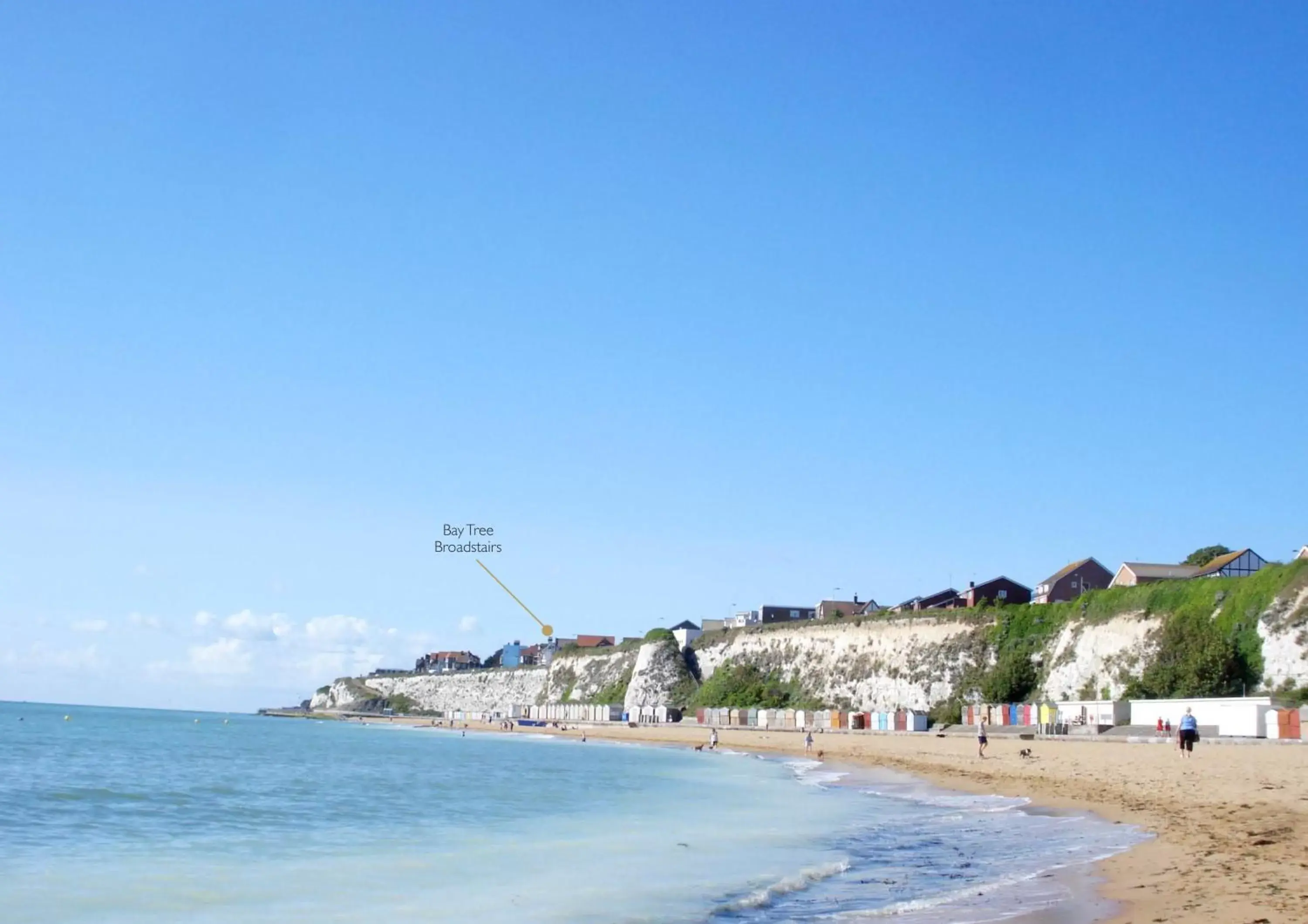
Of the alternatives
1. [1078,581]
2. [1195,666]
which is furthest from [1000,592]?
[1195,666]

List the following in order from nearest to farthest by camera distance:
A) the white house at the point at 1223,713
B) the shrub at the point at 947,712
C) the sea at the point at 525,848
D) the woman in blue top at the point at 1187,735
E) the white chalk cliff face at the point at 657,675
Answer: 1. the sea at the point at 525,848
2. the woman in blue top at the point at 1187,735
3. the white house at the point at 1223,713
4. the shrub at the point at 947,712
5. the white chalk cliff face at the point at 657,675

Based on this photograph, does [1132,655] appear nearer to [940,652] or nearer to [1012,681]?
[1012,681]

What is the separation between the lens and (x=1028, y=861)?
15516mm

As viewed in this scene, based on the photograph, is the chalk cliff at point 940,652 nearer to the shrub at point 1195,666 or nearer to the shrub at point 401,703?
the shrub at point 1195,666

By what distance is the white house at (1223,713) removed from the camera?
37531mm

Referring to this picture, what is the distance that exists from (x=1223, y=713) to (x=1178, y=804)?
69.4ft

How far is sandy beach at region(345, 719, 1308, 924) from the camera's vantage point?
11078 millimetres

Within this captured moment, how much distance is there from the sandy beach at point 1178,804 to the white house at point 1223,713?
4.09 meters

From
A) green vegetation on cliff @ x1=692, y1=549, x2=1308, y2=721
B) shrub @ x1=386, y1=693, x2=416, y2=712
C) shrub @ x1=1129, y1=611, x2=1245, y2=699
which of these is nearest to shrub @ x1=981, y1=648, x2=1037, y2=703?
green vegetation on cliff @ x1=692, y1=549, x2=1308, y2=721

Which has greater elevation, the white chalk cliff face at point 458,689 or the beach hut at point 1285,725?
the beach hut at point 1285,725

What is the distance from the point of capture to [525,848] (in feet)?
65.4

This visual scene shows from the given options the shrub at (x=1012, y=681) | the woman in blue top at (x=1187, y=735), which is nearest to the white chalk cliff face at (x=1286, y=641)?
the shrub at (x=1012, y=681)

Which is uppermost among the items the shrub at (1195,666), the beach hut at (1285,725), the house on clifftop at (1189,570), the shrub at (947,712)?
the house on clifftop at (1189,570)

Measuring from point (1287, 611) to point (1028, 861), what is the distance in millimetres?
38609
